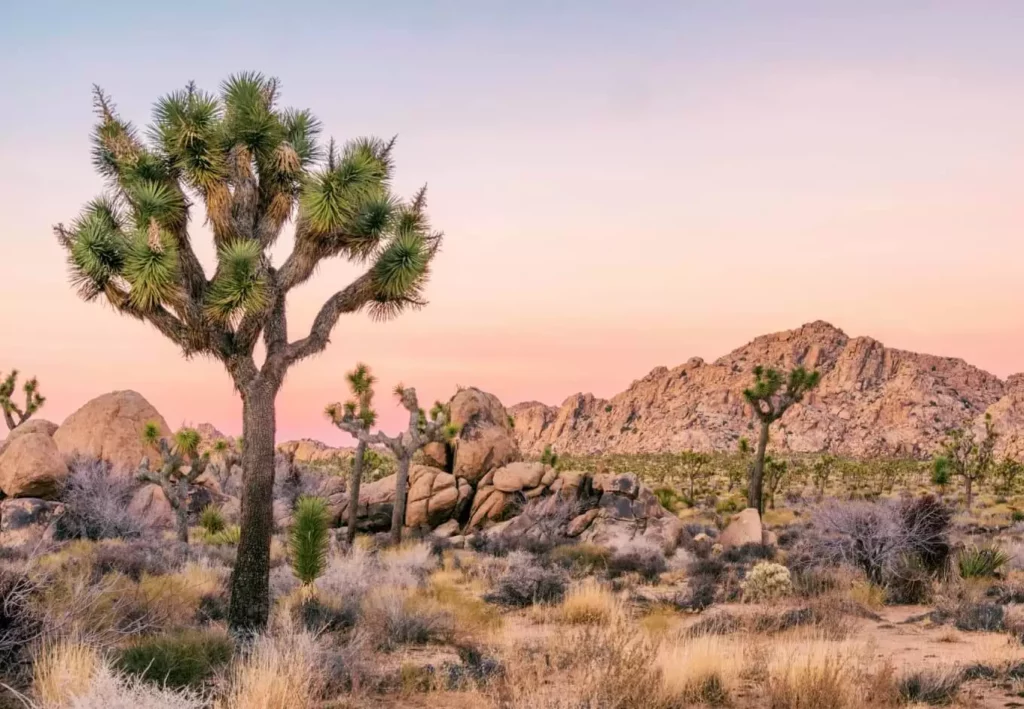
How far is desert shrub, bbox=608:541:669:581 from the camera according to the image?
18125mm

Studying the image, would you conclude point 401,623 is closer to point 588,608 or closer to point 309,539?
point 309,539

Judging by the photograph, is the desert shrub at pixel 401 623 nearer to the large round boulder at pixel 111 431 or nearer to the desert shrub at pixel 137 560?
the desert shrub at pixel 137 560

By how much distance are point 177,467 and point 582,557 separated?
43.4 feet

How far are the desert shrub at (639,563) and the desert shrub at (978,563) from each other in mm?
5702

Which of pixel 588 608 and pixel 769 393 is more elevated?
pixel 769 393

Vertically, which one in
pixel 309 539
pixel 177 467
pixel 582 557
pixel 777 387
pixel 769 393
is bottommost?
pixel 582 557

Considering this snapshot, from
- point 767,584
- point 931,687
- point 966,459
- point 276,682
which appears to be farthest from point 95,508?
point 966,459

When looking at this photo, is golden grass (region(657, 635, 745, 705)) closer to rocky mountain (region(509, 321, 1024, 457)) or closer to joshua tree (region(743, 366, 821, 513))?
joshua tree (region(743, 366, 821, 513))

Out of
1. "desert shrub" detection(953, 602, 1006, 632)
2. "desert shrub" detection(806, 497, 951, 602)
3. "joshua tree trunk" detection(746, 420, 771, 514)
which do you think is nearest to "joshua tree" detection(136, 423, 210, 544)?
"desert shrub" detection(806, 497, 951, 602)

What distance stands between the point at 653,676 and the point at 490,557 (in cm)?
1391

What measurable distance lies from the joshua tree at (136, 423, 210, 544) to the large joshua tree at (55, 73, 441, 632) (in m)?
11.6

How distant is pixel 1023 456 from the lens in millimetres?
68625

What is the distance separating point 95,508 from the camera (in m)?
24.2

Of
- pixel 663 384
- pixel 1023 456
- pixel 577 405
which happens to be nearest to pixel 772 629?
pixel 1023 456
